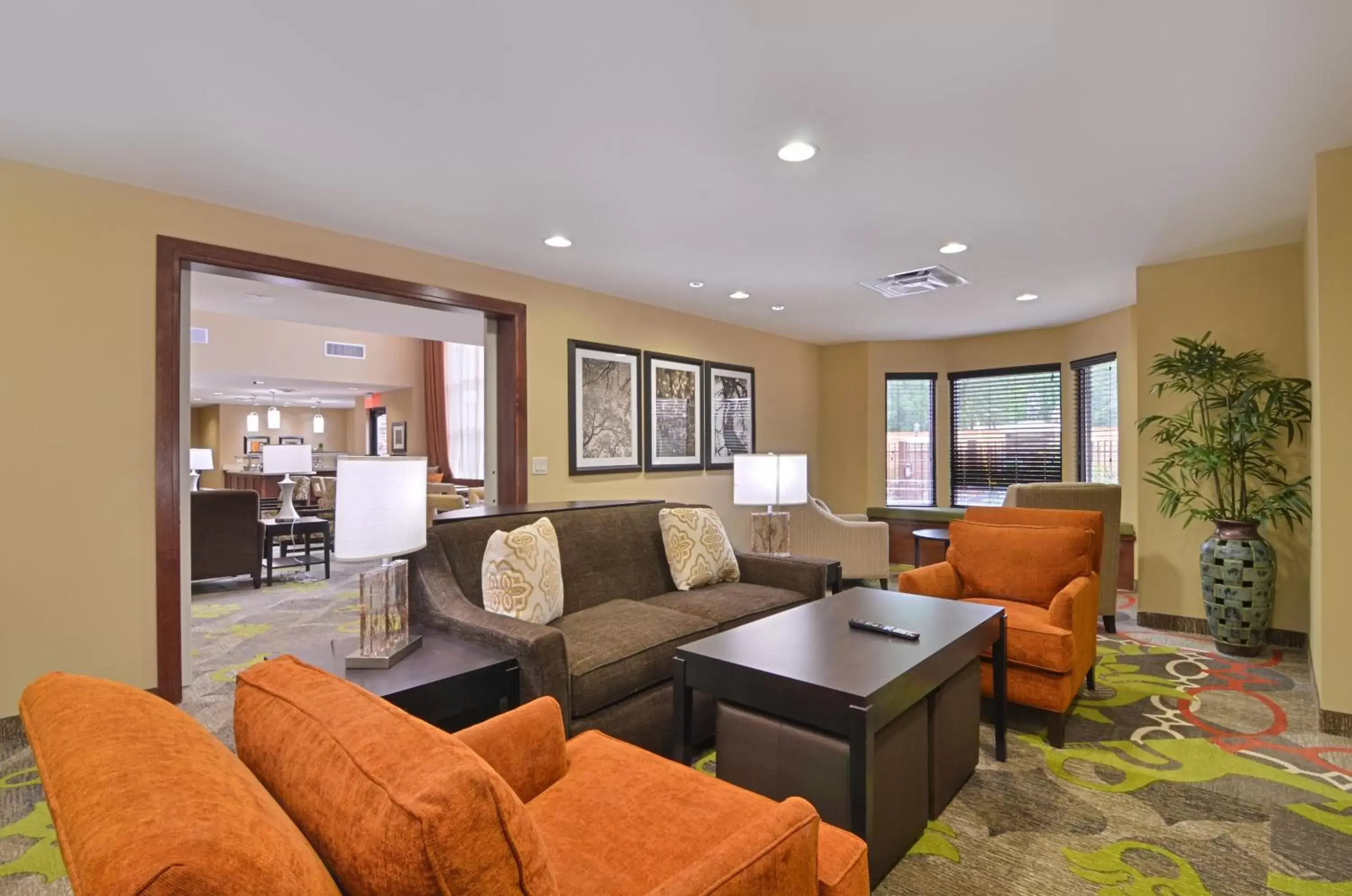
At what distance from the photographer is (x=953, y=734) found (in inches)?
90.4

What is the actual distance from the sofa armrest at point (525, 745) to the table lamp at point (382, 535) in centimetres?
71

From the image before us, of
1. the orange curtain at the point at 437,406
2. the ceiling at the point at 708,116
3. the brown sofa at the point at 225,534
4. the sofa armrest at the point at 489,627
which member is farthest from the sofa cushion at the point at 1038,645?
the orange curtain at the point at 437,406

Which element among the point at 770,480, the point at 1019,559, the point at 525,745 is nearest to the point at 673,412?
the point at 770,480

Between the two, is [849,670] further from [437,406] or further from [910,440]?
[437,406]

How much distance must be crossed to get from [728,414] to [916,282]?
2.22m

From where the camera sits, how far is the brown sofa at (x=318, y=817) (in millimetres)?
617

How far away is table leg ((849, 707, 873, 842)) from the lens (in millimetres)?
1711

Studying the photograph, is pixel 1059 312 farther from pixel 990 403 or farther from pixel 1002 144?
pixel 1002 144

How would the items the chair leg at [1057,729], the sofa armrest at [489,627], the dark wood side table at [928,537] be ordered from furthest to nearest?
the dark wood side table at [928,537], the chair leg at [1057,729], the sofa armrest at [489,627]

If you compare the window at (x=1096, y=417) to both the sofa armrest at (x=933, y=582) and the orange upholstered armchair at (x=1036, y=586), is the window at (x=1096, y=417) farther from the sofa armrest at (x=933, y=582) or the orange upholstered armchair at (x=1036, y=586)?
the sofa armrest at (x=933, y=582)

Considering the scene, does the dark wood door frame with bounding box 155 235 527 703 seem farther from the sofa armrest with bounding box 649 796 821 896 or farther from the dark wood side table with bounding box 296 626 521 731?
the sofa armrest with bounding box 649 796 821 896

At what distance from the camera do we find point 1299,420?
3904 mm

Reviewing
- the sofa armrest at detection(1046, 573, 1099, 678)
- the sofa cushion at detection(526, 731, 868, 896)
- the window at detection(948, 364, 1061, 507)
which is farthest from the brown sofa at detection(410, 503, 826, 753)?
the window at detection(948, 364, 1061, 507)

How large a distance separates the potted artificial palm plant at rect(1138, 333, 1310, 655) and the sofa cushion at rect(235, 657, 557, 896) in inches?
181
